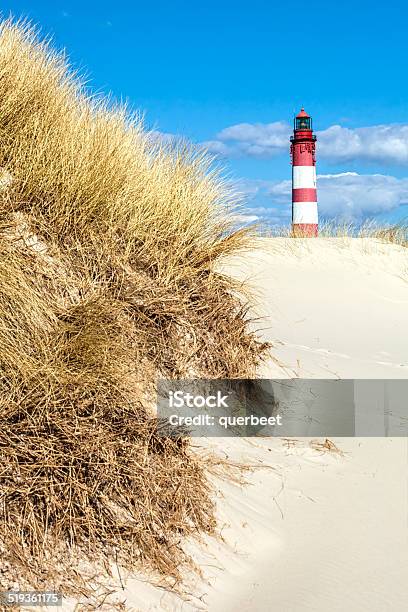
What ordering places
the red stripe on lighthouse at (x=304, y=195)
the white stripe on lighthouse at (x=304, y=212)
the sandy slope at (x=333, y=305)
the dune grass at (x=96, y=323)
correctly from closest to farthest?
the dune grass at (x=96, y=323), the sandy slope at (x=333, y=305), the white stripe on lighthouse at (x=304, y=212), the red stripe on lighthouse at (x=304, y=195)

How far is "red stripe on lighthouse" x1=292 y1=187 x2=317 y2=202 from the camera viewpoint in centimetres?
1709

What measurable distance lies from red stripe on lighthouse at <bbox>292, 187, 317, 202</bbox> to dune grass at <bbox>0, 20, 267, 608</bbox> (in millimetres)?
11995

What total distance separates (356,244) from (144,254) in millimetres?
8199

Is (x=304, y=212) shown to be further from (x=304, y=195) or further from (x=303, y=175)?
(x=303, y=175)

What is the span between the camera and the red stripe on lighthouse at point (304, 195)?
17.1m

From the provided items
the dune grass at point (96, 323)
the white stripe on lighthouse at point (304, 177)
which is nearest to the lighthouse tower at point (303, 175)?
the white stripe on lighthouse at point (304, 177)

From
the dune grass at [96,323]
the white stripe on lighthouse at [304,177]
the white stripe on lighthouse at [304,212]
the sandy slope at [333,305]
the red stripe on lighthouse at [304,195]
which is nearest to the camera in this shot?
the dune grass at [96,323]

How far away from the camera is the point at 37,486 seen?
9.22 ft

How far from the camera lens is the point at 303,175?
17.4 metres

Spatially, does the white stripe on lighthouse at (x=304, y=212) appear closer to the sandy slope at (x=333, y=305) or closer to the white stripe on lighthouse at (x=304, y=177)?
the white stripe on lighthouse at (x=304, y=177)

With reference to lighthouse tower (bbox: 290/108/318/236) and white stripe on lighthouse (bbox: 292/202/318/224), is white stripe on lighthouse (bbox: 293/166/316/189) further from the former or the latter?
white stripe on lighthouse (bbox: 292/202/318/224)

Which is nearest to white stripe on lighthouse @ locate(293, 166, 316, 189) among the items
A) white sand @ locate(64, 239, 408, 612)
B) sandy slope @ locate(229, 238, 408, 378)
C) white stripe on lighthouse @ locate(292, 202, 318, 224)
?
white stripe on lighthouse @ locate(292, 202, 318, 224)

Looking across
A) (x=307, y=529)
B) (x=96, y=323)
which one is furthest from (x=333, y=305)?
(x=96, y=323)

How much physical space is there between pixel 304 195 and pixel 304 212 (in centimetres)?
48
